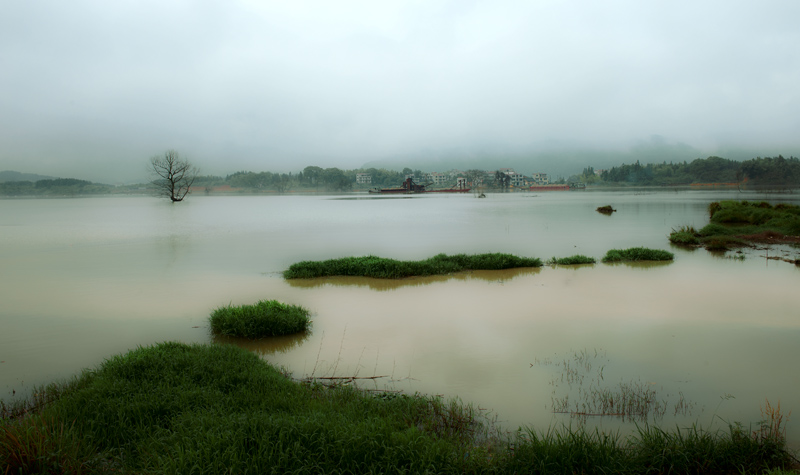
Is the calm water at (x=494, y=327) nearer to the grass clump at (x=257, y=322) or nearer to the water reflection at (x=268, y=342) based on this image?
the water reflection at (x=268, y=342)

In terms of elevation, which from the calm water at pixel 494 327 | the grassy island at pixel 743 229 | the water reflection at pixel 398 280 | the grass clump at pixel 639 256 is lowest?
the calm water at pixel 494 327

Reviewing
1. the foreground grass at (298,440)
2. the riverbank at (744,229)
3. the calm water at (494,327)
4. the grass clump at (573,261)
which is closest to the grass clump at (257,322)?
the calm water at (494,327)

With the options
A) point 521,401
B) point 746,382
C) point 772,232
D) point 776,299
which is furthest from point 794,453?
point 772,232

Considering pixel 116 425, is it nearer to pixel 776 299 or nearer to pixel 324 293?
pixel 324 293

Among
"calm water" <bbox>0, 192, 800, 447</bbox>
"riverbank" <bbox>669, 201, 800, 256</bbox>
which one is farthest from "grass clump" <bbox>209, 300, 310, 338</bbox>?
"riverbank" <bbox>669, 201, 800, 256</bbox>

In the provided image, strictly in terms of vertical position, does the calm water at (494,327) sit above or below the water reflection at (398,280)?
below

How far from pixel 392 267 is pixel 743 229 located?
17693mm

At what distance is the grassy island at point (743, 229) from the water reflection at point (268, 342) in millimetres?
15841

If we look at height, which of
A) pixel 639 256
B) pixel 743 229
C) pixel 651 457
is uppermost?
pixel 743 229

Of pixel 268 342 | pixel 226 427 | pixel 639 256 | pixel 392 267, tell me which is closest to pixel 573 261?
pixel 639 256

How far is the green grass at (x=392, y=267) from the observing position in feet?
38.1

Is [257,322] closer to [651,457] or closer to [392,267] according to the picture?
[392,267]

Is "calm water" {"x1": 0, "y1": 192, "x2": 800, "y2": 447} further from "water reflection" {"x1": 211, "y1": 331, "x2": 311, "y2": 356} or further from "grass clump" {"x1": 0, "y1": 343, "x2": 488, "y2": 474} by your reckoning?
"grass clump" {"x1": 0, "y1": 343, "x2": 488, "y2": 474}

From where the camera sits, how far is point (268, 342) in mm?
6801
